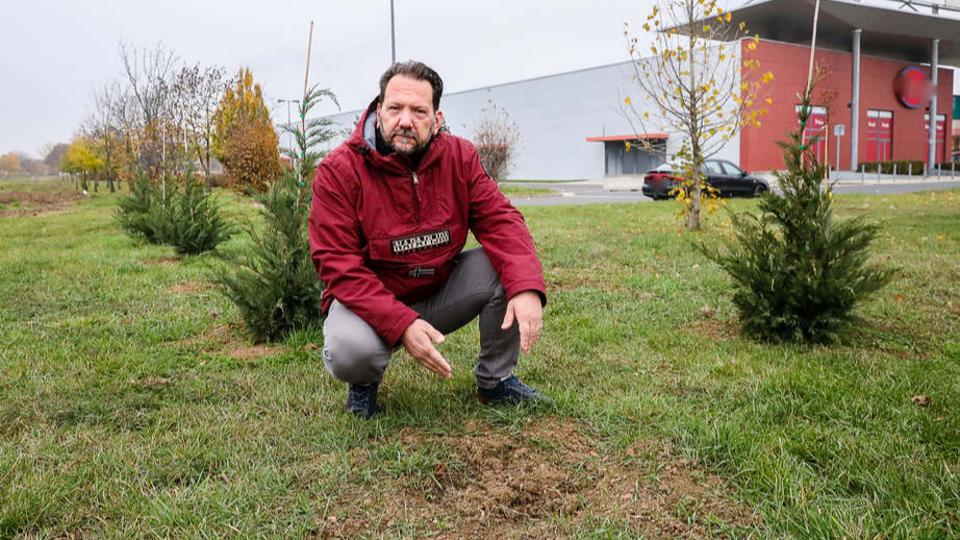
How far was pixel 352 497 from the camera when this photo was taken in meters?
2.50

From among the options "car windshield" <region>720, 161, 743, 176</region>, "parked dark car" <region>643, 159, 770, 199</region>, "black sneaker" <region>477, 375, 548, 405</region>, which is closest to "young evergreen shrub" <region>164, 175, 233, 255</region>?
"black sneaker" <region>477, 375, 548, 405</region>

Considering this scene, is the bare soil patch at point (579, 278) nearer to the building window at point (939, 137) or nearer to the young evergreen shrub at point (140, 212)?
the young evergreen shrub at point (140, 212)

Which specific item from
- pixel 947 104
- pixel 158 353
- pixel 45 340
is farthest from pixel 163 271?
pixel 947 104

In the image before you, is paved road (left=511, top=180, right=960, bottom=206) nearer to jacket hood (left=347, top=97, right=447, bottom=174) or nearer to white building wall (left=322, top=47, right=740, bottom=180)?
white building wall (left=322, top=47, right=740, bottom=180)

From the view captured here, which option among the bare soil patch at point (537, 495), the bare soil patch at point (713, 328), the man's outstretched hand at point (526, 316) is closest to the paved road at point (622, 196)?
the bare soil patch at point (713, 328)

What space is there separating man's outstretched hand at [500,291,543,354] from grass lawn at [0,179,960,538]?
407 mm

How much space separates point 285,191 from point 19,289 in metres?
3.65

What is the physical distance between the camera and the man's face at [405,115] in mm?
2949

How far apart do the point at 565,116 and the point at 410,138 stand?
140 feet

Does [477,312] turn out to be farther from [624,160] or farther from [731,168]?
[624,160]

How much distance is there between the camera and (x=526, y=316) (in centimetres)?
294

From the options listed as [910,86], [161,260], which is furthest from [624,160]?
[161,260]

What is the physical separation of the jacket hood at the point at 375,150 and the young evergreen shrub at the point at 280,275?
1854 millimetres

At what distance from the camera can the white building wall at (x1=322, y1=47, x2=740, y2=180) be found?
4057cm
